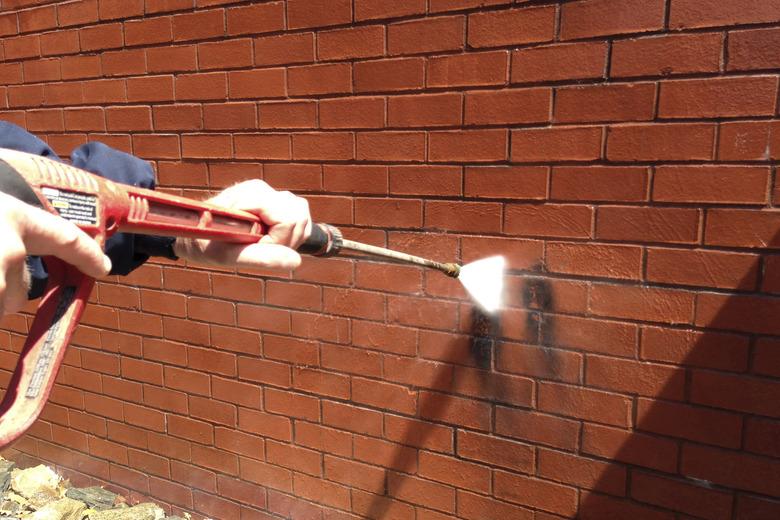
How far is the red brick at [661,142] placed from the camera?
1.70 m

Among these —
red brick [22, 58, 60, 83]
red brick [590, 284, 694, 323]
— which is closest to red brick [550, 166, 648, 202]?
red brick [590, 284, 694, 323]

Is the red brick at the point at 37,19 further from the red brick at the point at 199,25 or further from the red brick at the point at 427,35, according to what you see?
the red brick at the point at 427,35

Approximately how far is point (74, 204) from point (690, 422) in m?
1.76

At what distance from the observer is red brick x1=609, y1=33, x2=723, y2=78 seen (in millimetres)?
1660

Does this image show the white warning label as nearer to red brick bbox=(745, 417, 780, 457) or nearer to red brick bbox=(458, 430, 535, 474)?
red brick bbox=(458, 430, 535, 474)

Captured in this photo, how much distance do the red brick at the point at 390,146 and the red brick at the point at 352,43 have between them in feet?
0.93

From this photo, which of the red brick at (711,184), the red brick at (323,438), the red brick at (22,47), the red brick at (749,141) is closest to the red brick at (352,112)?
the red brick at (711,184)

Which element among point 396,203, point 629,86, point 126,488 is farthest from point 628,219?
point 126,488

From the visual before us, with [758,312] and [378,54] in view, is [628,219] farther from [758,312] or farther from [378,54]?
[378,54]

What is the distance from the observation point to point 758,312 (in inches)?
66.9

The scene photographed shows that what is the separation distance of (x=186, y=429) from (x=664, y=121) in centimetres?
239

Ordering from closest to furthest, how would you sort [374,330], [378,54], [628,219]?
[628,219] < [378,54] < [374,330]

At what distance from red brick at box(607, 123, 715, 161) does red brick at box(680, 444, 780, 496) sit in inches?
34.7

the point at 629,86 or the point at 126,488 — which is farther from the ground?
the point at 629,86
